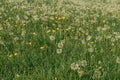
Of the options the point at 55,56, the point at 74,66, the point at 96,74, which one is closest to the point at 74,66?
the point at 74,66

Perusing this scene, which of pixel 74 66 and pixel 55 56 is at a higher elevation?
pixel 74 66

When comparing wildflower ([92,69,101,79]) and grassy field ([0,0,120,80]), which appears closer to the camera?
wildflower ([92,69,101,79])

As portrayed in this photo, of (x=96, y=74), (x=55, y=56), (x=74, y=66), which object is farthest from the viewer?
(x=55, y=56)

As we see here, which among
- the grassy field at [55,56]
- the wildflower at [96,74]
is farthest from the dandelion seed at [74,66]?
the wildflower at [96,74]

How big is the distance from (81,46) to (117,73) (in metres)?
1.41

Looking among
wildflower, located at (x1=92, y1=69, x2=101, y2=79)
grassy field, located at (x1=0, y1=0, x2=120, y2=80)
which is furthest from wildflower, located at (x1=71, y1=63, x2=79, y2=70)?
wildflower, located at (x1=92, y1=69, x2=101, y2=79)

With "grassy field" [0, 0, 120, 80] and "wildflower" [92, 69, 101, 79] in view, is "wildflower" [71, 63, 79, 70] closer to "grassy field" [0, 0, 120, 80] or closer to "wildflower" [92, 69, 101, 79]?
"grassy field" [0, 0, 120, 80]

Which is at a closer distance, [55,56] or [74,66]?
[74,66]

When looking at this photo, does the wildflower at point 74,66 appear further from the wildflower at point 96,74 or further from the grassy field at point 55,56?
the wildflower at point 96,74

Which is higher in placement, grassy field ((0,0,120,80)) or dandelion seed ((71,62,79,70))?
dandelion seed ((71,62,79,70))

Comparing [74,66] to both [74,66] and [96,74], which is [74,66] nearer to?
[74,66]

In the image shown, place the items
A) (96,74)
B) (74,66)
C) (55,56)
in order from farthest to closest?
(55,56), (74,66), (96,74)

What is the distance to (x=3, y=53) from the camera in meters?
5.67

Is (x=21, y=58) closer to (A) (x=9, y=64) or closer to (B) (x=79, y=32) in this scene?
(A) (x=9, y=64)
